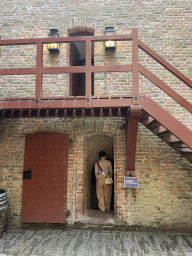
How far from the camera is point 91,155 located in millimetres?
5805

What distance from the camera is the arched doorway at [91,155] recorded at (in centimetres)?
527

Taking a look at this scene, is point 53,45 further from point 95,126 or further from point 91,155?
point 91,155

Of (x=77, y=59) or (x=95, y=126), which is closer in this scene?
(x=95, y=126)

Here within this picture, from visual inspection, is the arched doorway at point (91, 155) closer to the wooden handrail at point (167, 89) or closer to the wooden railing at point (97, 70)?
the wooden railing at point (97, 70)

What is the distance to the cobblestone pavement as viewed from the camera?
3604 mm

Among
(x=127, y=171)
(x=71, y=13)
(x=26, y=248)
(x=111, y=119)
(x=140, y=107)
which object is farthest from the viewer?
(x=71, y=13)

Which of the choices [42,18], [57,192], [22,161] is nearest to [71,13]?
[42,18]

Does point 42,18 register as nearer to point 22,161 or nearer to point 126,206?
point 22,161

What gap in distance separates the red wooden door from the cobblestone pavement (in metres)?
0.42

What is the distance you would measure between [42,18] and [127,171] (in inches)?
193

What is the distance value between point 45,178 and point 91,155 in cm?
165

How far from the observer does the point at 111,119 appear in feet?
15.9

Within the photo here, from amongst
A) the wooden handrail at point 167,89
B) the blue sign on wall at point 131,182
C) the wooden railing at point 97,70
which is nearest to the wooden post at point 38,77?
the wooden railing at point 97,70

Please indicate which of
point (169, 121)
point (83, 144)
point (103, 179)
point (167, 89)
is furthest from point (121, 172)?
point (167, 89)
